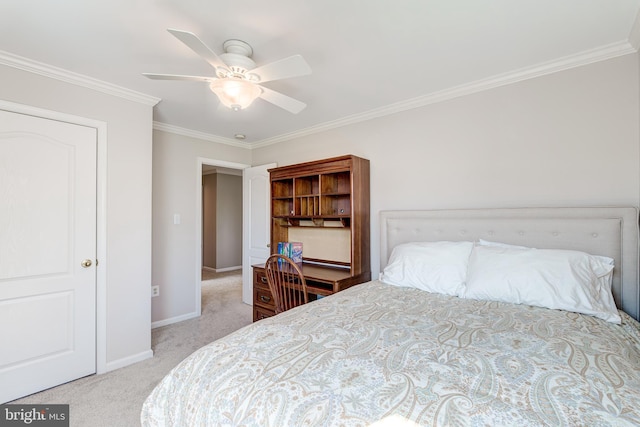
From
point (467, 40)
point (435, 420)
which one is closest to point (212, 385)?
point (435, 420)

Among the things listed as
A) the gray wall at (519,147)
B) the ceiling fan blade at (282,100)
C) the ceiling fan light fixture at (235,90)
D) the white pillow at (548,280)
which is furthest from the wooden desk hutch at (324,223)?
the ceiling fan light fixture at (235,90)

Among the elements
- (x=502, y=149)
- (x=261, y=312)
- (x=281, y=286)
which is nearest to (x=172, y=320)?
(x=261, y=312)

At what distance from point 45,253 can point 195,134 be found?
2070 millimetres

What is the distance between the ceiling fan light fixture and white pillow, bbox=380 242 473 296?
62.6 inches

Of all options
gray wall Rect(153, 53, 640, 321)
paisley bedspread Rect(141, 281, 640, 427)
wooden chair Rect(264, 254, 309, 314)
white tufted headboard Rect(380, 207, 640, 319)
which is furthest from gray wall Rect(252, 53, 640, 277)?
paisley bedspread Rect(141, 281, 640, 427)

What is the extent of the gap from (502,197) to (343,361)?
1.92 m

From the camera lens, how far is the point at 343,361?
1.01 meters

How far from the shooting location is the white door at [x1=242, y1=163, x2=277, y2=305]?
12.8 feet

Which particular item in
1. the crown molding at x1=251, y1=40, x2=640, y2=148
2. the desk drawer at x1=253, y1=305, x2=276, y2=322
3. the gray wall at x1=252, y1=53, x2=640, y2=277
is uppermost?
the crown molding at x1=251, y1=40, x2=640, y2=148

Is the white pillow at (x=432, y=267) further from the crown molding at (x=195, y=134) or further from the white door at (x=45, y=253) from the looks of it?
the crown molding at (x=195, y=134)

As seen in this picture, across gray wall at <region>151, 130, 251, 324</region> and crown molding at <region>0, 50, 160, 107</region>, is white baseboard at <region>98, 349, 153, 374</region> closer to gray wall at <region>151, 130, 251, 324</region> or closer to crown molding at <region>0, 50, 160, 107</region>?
gray wall at <region>151, 130, 251, 324</region>

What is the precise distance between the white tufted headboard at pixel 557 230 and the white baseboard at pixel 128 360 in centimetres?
252

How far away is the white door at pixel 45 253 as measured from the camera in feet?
6.49

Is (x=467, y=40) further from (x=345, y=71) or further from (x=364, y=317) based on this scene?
(x=364, y=317)
